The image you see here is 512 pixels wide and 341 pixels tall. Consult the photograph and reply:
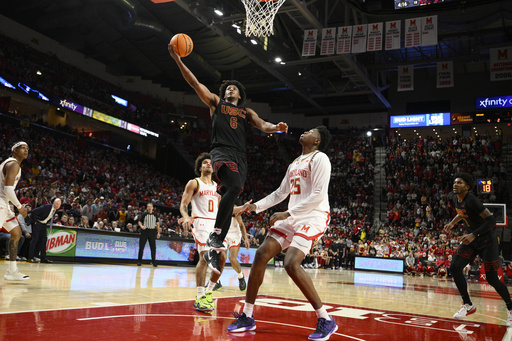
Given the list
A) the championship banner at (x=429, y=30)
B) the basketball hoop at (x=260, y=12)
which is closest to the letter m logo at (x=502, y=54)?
the championship banner at (x=429, y=30)

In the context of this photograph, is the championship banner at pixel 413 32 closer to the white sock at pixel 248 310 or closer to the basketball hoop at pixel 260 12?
the basketball hoop at pixel 260 12

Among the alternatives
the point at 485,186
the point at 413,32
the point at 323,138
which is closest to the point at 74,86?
the point at 413,32

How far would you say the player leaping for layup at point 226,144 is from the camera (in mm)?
4297

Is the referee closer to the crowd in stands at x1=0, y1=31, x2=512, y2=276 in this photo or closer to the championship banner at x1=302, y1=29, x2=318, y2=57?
the crowd in stands at x1=0, y1=31, x2=512, y2=276

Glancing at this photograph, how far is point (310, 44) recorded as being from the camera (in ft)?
66.8

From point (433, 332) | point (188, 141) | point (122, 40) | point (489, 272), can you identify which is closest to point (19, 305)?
point (433, 332)

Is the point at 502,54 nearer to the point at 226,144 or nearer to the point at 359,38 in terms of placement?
the point at 359,38

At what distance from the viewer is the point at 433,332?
4391 millimetres

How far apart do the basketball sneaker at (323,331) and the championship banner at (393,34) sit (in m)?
17.6

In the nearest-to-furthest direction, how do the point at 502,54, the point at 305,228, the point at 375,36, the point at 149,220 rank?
the point at 305,228, the point at 149,220, the point at 375,36, the point at 502,54

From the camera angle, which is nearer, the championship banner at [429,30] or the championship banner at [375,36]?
the championship banner at [429,30]

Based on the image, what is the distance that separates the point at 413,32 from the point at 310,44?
4.69 meters

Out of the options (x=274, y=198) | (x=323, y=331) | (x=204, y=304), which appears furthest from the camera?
(x=204, y=304)

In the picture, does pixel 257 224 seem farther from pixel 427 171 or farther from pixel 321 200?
pixel 321 200
